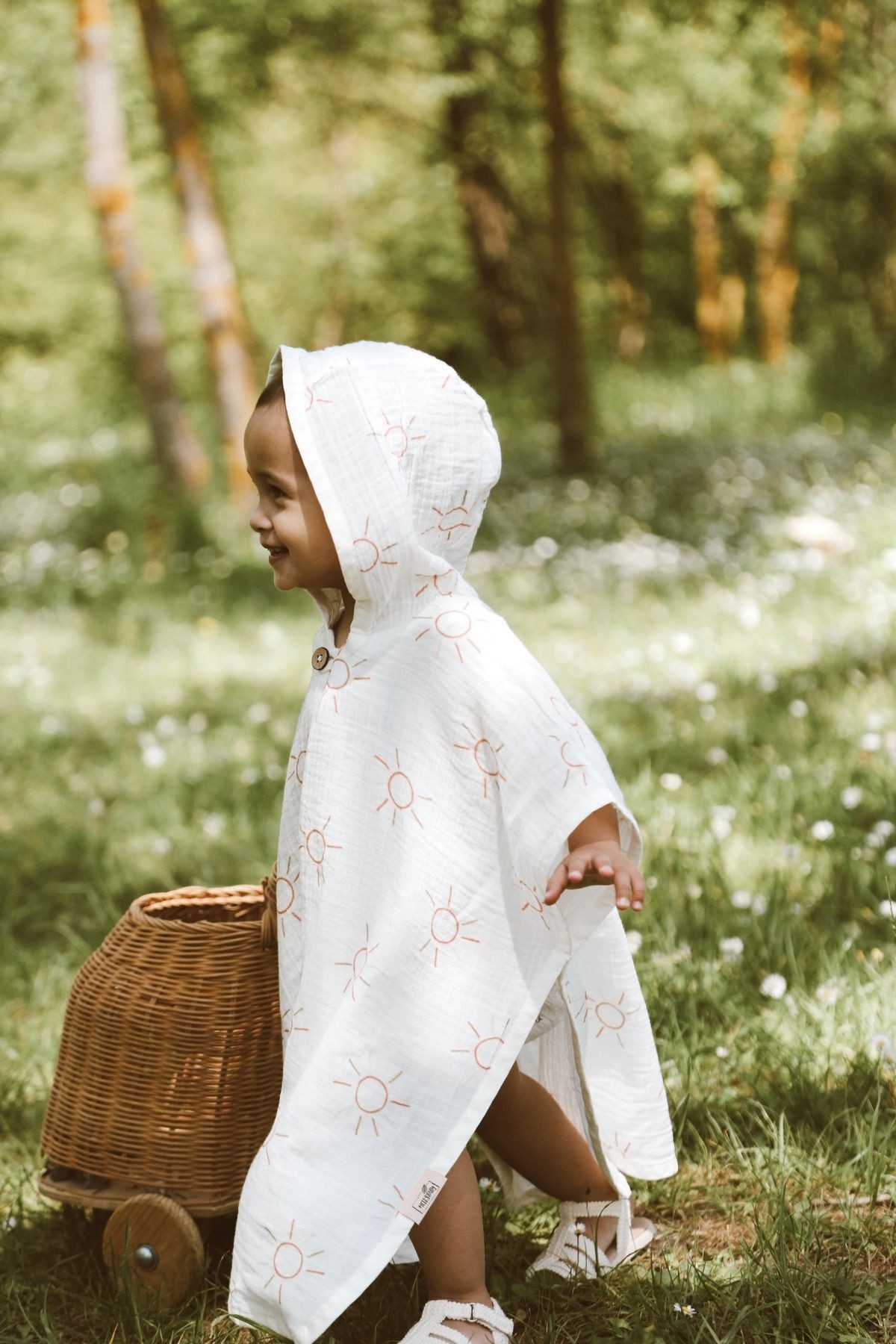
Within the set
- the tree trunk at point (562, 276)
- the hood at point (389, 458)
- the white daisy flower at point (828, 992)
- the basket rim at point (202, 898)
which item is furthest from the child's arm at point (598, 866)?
the tree trunk at point (562, 276)

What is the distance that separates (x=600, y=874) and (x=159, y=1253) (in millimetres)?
1148

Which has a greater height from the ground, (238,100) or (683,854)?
(238,100)

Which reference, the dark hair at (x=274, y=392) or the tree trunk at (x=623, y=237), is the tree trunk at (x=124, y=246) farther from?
the tree trunk at (x=623, y=237)

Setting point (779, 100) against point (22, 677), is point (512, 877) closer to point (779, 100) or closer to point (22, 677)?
point (22, 677)

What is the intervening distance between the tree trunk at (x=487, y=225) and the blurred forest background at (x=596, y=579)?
54 millimetres

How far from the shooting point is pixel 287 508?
2234 millimetres

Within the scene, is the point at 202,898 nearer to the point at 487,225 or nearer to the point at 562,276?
the point at 562,276

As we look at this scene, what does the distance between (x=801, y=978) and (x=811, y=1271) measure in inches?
38.3

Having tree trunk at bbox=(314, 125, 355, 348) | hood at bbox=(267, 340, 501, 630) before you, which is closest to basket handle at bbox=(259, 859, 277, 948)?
hood at bbox=(267, 340, 501, 630)

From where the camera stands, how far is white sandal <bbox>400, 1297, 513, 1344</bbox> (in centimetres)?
216

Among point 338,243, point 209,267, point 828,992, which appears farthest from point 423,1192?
point 338,243

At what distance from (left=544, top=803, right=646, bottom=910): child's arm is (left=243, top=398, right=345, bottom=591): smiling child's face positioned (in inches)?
23.1

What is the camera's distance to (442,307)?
2767 centimetres

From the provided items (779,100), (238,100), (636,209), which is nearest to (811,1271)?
(238,100)
